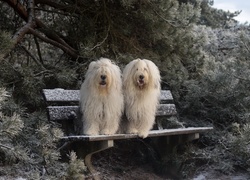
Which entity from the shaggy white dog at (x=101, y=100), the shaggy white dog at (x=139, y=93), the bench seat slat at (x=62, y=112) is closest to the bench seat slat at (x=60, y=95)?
the bench seat slat at (x=62, y=112)

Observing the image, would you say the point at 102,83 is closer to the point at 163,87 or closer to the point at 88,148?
the point at 88,148

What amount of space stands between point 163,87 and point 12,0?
8.55 ft

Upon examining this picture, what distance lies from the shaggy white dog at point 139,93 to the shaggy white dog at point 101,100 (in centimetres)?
18

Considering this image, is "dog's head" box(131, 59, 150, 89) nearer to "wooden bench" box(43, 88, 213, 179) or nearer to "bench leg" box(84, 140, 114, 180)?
"wooden bench" box(43, 88, 213, 179)

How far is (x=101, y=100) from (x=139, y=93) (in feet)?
1.45

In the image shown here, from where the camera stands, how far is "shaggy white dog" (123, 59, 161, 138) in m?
4.10

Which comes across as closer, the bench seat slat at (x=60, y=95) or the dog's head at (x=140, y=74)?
the dog's head at (x=140, y=74)

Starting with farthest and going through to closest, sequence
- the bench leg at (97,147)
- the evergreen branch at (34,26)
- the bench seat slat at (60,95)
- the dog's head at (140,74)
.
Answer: the evergreen branch at (34,26) → the bench seat slat at (60,95) → the dog's head at (140,74) → the bench leg at (97,147)

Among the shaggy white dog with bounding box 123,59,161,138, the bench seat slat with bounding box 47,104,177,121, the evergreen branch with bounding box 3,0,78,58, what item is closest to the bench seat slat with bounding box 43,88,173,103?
the bench seat slat with bounding box 47,104,177,121

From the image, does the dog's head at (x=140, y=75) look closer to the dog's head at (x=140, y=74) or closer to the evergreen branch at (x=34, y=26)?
the dog's head at (x=140, y=74)

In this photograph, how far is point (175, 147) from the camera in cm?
515

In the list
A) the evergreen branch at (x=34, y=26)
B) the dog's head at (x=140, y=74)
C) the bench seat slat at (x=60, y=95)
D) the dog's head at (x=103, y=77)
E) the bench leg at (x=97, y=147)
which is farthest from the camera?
the evergreen branch at (x=34, y=26)

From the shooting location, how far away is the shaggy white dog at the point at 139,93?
4098 mm

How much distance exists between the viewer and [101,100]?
12.9ft
